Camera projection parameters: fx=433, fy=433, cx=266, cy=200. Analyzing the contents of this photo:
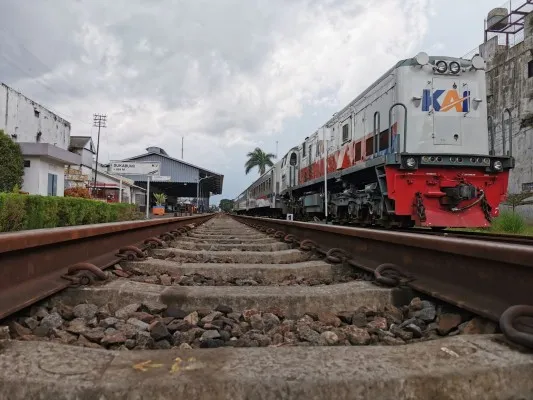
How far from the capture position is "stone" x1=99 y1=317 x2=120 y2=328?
2043mm

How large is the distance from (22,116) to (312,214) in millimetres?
28167

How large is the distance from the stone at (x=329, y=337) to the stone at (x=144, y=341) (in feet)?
2.41

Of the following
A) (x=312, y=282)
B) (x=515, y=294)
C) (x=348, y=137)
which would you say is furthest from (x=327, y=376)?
(x=348, y=137)

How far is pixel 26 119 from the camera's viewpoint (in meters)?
33.4

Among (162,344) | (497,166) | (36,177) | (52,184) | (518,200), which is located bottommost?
(162,344)

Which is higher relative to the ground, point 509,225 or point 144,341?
point 509,225

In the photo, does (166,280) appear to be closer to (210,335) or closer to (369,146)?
(210,335)

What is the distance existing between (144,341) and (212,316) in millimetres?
426

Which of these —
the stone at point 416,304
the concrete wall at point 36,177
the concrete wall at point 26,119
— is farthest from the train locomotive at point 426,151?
the concrete wall at point 26,119

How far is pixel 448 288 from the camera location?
231cm

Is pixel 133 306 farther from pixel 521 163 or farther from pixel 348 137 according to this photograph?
pixel 521 163

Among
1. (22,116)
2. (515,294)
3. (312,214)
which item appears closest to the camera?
(515,294)

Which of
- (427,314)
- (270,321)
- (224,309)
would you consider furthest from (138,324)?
(427,314)

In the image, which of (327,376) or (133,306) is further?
(133,306)
